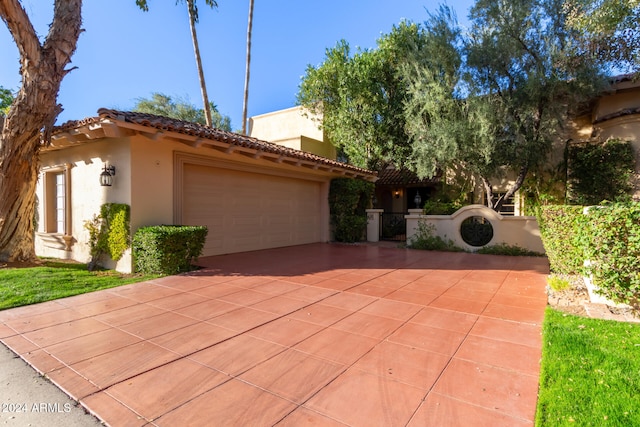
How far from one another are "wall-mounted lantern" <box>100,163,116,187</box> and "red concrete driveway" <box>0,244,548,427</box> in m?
2.77

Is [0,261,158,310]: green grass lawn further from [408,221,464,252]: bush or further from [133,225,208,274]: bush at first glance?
[408,221,464,252]: bush

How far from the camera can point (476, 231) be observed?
11.3m

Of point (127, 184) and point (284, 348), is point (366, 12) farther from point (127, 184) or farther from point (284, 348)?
point (284, 348)

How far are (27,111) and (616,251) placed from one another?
11.1 meters

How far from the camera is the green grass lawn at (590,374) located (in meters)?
2.30

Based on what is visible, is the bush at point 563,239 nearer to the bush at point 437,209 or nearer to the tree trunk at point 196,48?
the bush at point 437,209

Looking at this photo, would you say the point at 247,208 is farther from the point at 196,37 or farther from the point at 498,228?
the point at 196,37

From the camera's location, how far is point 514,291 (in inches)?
235

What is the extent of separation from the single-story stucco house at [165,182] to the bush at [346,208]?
5.11 feet

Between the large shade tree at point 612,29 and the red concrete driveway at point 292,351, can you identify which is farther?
the large shade tree at point 612,29

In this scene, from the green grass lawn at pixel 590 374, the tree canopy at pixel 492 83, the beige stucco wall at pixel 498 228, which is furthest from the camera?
the beige stucco wall at pixel 498 228

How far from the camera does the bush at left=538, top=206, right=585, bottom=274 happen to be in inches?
237

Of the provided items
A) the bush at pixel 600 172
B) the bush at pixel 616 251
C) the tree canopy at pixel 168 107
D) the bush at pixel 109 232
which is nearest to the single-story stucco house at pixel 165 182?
the bush at pixel 109 232

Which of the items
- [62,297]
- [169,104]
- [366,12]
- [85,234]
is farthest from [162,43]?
[62,297]
